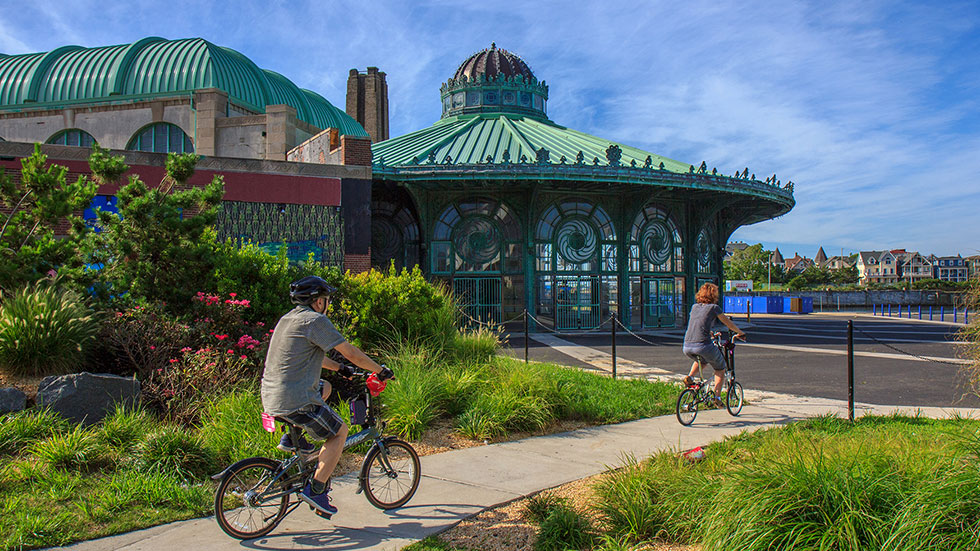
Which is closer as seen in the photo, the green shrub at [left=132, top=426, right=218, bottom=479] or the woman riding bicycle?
the green shrub at [left=132, top=426, right=218, bottom=479]

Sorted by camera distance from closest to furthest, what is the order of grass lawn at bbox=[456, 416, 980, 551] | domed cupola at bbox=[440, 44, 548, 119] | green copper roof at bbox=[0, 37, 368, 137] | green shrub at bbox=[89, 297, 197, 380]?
grass lawn at bbox=[456, 416, 980, 551] < green shrub at bbox=[89, 297, 197, 380] < green copper roof at bbox=[0, 37, 368, 137] < domed cupola at bbox=[440, 44, 548, 119]

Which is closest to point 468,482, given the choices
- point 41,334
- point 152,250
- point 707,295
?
A: point 707,295

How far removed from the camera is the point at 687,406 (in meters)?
8.60

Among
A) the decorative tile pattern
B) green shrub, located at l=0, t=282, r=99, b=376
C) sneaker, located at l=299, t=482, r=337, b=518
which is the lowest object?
sneaker, located at l=299, t=482, r=337, b=518

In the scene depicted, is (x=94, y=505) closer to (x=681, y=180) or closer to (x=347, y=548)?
(x=347, y=548)

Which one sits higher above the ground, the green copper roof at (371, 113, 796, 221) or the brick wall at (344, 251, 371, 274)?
the green copper roof at (371, 113, 796, 221)

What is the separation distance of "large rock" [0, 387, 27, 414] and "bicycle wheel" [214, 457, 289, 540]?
335cm

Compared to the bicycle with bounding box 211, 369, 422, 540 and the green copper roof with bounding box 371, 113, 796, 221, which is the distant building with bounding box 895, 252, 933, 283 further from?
the bicycle with bounding box 211, 369, 422, 540

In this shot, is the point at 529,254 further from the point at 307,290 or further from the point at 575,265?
the point at 307,290

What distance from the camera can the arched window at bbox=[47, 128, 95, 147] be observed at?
2850cm

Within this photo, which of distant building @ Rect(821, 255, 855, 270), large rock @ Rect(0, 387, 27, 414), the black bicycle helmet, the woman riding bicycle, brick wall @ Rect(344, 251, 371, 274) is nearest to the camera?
the black bicycle helmet

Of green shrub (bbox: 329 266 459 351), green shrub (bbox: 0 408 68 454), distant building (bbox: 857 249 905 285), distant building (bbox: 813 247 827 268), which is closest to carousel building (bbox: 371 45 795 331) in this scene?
green shrub (bbox: 329 266 459 351)

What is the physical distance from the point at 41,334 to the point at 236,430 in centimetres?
286

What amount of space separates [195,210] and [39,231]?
Result: 6.24 meters
